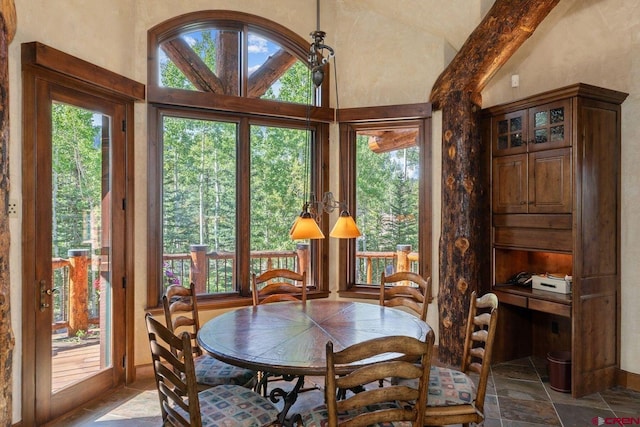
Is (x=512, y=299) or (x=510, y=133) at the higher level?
(x=510, y=133)

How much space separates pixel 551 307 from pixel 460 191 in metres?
1.27

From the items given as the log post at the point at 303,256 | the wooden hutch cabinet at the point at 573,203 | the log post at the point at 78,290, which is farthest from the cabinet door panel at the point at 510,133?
the log post at the point at 78,290

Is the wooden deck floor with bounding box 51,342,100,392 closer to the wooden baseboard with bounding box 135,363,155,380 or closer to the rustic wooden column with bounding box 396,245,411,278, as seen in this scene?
the wooden baseboard with bounding box 135,363,155,380

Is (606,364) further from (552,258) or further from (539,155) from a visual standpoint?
(539,155)

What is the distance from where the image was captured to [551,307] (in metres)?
3.54

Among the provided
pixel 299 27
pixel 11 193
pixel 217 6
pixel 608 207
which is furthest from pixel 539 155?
pixel 11 193

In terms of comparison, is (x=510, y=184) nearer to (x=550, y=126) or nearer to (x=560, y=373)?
(x=550, y=126)

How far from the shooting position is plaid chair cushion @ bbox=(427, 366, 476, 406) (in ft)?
7.61

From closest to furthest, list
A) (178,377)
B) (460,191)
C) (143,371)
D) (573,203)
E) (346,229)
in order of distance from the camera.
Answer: (178,377) < (346,229) < (573,203) < (143,371) < (460,191)

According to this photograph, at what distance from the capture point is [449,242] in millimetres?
4117

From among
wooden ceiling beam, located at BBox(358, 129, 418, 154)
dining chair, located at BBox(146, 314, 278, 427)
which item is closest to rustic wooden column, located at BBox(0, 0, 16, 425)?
dining chair, located at BBox(146, 314, 278, 427)

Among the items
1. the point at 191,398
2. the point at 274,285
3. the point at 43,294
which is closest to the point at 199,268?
the point at 274,285

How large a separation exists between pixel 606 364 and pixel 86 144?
4622mm

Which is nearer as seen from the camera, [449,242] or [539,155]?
[539,155]
